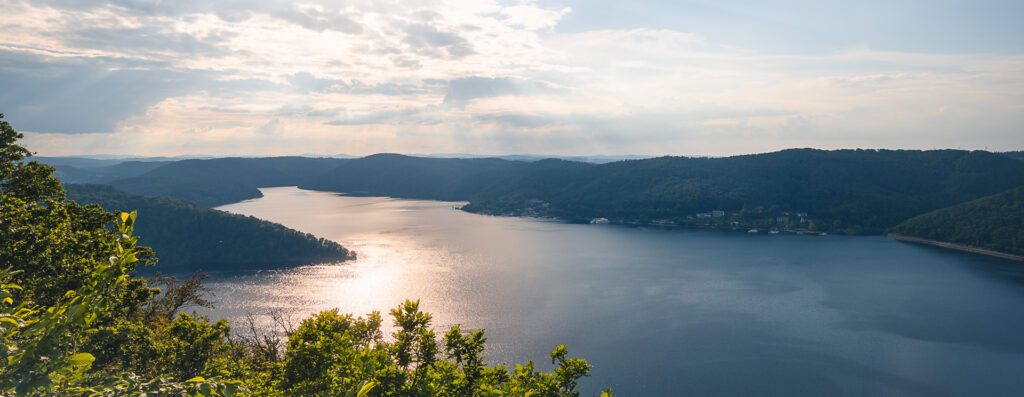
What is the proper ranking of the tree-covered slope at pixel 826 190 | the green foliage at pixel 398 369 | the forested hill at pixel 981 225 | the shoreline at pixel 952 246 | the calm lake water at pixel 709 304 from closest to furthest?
the green foliage at pixel 398 369 < the calm lake water at pixel 709 304 < the shoreline at pixel 952 246 < the forested hill at pixel 981 225 < the tree-covered slope at pixel 826 190

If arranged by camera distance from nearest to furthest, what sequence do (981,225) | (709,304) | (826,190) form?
(709,304) → (981,225) → (826,190)

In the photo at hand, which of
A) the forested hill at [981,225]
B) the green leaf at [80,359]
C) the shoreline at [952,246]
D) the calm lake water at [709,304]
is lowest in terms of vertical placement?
the calm lake water at [709,304]

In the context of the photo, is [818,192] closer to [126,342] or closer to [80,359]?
[126,342]

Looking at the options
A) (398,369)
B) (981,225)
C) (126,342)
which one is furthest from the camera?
(981,225)

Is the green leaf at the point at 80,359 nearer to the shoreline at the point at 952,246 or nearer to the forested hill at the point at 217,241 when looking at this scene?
the forested hill at the point at 217,241

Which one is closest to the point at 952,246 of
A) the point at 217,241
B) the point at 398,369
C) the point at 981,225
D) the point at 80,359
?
the point at 981,225

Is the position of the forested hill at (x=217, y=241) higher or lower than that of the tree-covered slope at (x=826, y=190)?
A: lower

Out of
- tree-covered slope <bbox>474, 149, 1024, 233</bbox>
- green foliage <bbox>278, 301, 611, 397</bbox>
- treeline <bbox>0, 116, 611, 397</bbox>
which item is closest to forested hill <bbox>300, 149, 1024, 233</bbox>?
tree-covered slope <bbox>474, 149, 1024, 233</bbox>

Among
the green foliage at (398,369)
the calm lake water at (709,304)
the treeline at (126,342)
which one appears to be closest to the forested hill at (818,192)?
the calm lake water at (709,304)
